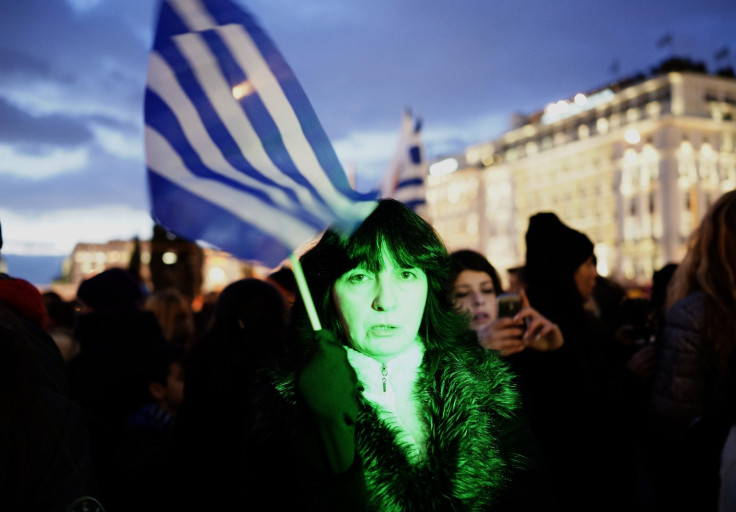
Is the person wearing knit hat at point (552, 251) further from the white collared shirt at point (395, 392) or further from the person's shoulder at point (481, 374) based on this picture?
the white collared shirt at point (395, 392)

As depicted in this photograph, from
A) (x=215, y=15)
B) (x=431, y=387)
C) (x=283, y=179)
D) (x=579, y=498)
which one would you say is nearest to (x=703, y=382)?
(x=579, y=498)

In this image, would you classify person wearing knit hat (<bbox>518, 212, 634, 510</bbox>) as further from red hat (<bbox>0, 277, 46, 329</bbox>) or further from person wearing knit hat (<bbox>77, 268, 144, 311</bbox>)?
person wearing knit hat (<bbox>77, 268, 144, 311</bbox>)

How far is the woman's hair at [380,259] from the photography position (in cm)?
170

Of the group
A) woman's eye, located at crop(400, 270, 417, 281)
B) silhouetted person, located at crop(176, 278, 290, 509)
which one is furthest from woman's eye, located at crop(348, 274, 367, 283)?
silhouetted person, located at crop(176, 278, 290, 509)

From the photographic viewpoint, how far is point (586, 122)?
68.9 m

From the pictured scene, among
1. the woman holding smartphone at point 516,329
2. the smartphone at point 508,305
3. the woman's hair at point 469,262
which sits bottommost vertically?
the woman holding smartphone at point 516,329

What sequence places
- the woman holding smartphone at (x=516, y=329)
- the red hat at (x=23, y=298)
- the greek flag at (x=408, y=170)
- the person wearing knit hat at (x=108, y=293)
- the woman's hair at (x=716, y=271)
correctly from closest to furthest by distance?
the red hat at (x=23, y=298) → the woman holding smartphone at (x=516, y=329) → the woman's hair at (x=716, y=271) → the person wearing knit hat at (x=108, y=293) → the greek flag at (x=408, y=170)

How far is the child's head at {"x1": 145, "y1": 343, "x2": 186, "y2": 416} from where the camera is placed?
3812mm

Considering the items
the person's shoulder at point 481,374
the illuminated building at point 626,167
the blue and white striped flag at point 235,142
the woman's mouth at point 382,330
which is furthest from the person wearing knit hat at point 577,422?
the illuminated building at point 626,167

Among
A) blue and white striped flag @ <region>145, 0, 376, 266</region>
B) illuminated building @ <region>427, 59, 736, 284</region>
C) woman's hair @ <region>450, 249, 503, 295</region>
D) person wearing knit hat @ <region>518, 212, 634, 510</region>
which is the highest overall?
illuminated building @ <region>427, 59, 736, 284</region>

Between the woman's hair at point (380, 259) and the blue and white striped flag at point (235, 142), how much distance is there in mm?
139

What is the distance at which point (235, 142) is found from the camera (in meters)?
1.57

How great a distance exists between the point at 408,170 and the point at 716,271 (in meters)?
5.83

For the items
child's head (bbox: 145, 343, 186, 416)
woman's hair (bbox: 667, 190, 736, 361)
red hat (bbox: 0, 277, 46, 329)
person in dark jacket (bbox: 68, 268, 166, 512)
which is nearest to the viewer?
red hat (bbox: 0, 277, 46, 329)
